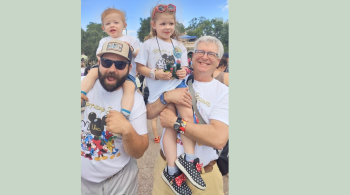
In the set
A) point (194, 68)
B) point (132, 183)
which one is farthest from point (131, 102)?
point (132, 183)

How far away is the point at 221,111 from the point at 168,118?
69 centimetres

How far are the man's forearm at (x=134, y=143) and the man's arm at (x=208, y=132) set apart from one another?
14.9 inches

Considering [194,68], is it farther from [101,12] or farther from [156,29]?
[101,12]

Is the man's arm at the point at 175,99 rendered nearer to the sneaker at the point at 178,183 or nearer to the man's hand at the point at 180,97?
→ the man's hand at the point at 180,97

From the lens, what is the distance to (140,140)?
2.59m

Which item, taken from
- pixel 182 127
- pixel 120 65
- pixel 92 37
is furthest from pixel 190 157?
pixel 92 37

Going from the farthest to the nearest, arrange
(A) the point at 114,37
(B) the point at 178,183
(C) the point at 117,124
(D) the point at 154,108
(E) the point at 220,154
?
(E) the point at 220,154
(D) the point at 154,108
(A) the point at 114,37
(B) the point at 178,183
(C) the point at 117,124

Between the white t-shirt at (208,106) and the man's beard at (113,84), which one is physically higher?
the man's beard at (113,84)

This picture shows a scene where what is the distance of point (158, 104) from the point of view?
110 inches

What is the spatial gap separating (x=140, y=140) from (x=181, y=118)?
583 millimetres

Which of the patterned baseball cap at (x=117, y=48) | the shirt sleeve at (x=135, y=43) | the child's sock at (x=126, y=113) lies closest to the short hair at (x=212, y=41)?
the shirt sleeve at (x=135, y=43)

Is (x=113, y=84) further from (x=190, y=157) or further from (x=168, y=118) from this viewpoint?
(x=190, y=157)

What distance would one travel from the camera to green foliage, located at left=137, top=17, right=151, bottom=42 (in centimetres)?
277

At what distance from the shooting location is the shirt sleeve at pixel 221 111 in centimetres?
263
